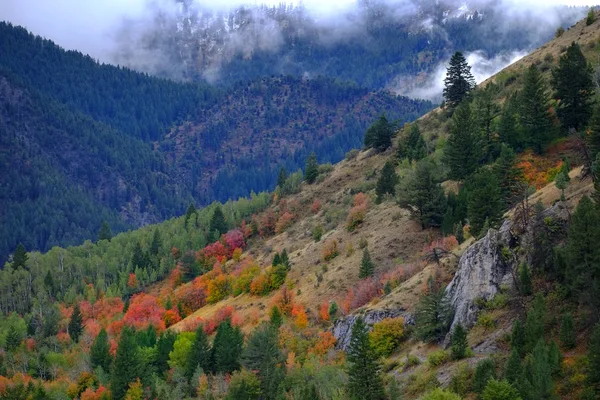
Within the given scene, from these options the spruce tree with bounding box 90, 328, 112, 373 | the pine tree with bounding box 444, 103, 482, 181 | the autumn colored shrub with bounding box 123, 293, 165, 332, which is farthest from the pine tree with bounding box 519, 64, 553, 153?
the spruce tree with bounding box 90, 328, 112, 373

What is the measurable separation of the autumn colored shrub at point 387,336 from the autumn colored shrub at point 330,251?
3207 cm

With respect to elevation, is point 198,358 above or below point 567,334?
above

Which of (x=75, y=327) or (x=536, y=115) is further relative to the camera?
(x=75, y=327)

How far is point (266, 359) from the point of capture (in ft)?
246

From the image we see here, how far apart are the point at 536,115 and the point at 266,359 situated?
4448 centimetres

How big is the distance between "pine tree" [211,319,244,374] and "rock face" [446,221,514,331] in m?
29.8

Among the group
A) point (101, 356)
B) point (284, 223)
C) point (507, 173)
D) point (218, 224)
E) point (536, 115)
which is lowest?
point (101, 356)

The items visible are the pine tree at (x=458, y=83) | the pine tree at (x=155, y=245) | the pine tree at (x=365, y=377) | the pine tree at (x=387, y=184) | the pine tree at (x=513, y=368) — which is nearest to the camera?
the pine tree at (x=513, y=368)

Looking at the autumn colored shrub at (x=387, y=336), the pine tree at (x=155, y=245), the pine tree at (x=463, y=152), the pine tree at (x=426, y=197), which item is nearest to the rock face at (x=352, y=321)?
the autumn colored shrub at (x=387, y=336)

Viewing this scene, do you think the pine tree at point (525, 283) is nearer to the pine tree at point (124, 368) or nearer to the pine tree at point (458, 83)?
the pine tree at point (124, 368)

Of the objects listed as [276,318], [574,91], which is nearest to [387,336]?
[276,318]

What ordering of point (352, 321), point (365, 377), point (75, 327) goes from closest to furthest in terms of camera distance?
point (365, 377) < point (352, 321) < point (75, 327)

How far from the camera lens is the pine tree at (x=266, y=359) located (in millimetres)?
72938

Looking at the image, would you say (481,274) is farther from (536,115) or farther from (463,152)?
(536,115)
